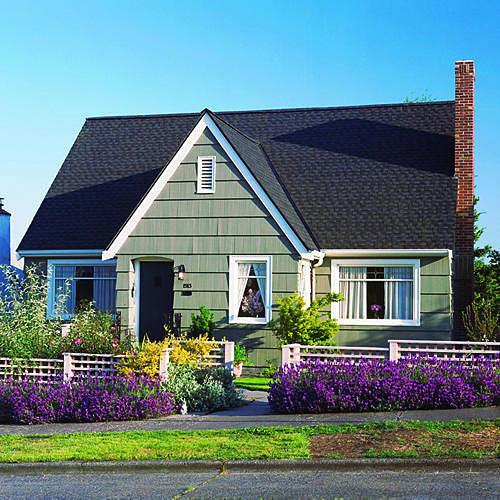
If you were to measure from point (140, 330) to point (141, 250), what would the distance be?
2058 mm

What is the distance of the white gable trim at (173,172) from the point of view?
66.6ft

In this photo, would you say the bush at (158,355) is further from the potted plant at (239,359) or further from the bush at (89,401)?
the potted plant at (239,359)

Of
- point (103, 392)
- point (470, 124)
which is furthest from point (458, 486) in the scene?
point (470, 124)

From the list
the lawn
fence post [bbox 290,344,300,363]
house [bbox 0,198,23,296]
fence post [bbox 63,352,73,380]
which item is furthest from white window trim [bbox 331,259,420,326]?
house [bbox 0,198,23,296]

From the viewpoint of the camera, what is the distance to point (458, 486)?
9.62 m

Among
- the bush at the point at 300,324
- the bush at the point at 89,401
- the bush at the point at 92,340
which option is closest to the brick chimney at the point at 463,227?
the bush at the point at 300,324

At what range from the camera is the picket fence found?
16.3m

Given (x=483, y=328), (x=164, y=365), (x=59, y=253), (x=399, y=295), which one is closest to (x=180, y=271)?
(x=59, y=253)

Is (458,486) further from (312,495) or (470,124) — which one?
(470,124)

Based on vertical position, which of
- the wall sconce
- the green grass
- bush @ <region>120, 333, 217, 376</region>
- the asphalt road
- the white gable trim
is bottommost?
the asphalt road

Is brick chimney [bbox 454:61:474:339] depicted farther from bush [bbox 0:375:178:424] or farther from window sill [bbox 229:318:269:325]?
bush [bbox 0:375:178:424]

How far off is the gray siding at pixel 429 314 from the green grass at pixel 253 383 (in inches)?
113

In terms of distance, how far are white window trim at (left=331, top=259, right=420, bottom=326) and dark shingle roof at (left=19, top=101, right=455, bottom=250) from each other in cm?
49

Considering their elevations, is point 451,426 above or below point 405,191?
below
